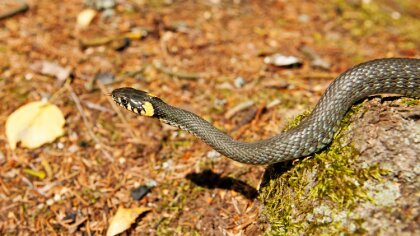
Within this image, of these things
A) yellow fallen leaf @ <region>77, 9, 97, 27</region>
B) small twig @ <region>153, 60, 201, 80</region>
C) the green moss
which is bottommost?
small twig @ <region>153, 60, 201, 80</region>

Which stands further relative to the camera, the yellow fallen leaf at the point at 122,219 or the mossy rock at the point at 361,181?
the yellow fallen leaf at the point at 122,219

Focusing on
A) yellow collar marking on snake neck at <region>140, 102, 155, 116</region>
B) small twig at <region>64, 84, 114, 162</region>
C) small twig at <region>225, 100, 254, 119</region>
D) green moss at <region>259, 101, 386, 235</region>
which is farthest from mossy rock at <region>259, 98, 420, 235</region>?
small twig at <region>64, 84, 114, 162</region>

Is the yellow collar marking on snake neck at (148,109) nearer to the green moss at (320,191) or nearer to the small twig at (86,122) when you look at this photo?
the small twig at (86,122)

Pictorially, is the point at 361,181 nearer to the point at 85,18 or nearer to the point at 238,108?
the point at 238,108

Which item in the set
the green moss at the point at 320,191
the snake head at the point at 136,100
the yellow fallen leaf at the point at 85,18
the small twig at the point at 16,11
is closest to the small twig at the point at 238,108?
the snake head at the point at 136,100

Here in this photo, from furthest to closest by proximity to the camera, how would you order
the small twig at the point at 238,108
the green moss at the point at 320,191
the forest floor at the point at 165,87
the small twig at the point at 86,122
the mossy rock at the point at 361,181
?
the small twig at the point at 238,108, the small twig at the point at 86,122, the forest floor at the point at 165,87, the green moss at the point at 320,191, the mossy rock at the point at 361,181

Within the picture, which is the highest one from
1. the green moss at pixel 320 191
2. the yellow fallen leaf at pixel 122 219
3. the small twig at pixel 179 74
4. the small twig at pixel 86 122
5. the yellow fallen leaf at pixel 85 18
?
the green moss at pixel 320 191

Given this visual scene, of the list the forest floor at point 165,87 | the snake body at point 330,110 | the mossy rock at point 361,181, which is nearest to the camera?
the mossy rock at point 361,181

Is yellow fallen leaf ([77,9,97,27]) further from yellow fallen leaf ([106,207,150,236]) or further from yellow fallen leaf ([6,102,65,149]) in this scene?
yellow fallen leaf ([106,207,150,236])
